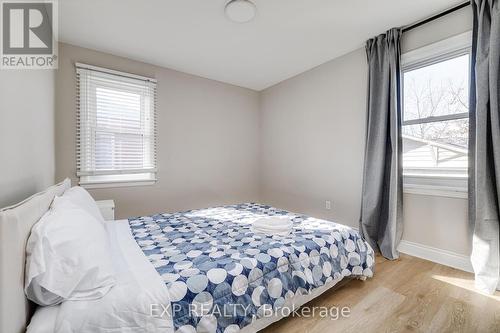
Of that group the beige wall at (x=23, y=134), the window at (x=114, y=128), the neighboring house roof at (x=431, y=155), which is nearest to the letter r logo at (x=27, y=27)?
the beige wall at (x=23, y=134)

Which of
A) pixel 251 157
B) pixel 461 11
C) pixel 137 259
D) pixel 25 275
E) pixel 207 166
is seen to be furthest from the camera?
pixel 251 157

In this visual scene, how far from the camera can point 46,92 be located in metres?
2.17

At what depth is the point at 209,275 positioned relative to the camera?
1253 mm

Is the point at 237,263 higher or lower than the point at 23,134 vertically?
lower

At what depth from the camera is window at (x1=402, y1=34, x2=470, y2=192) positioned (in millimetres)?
2240

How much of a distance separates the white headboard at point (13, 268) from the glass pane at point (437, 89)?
335 centimetres

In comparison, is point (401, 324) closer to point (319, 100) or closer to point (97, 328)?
point (97, 328)

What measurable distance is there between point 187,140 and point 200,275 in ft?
8.78

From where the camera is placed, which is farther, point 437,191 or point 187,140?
point 187,140

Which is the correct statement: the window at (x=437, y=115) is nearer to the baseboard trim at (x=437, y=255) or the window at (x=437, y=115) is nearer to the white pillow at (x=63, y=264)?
the baseboard trim at (x=437, y=255)

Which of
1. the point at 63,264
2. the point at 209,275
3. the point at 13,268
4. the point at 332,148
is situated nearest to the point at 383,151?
the point at 332,148

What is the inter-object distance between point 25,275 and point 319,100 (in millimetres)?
3486

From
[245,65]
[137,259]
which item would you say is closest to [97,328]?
[137,259]

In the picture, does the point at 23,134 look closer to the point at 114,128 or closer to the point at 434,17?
the point at 114,128
